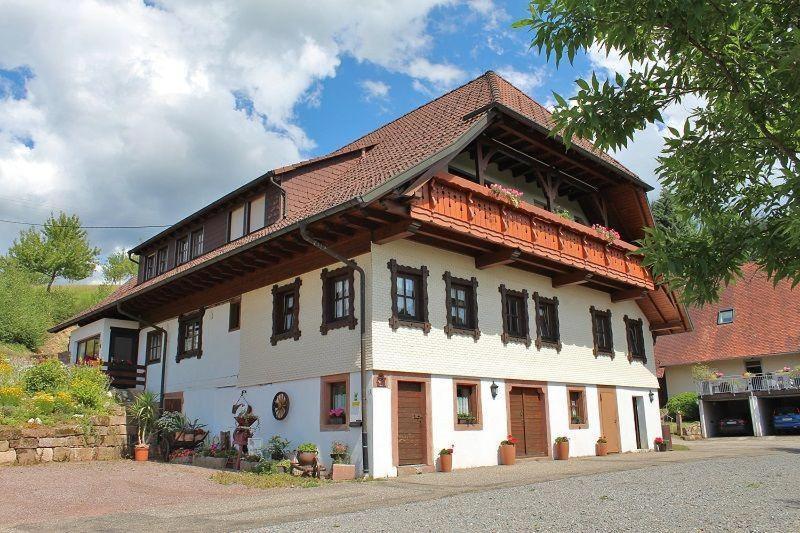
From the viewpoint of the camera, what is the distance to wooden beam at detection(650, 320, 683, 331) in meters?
25.3

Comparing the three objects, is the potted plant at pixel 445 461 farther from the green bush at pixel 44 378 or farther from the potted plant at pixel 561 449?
the green bush at pixel 44 378

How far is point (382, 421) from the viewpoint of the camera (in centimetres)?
1426

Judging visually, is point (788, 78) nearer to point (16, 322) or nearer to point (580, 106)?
point (580, 106)

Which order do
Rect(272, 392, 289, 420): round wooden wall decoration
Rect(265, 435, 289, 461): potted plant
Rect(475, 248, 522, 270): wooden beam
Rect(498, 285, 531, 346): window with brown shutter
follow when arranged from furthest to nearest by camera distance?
Rect(498, 285, 531, 346): window with brown shutter < Rect(475, 248, 522, 270): wooden beam < Rect(272, 392, 289, 420): round wooden wall decoration < Rect(265, 435, 289, 461): potted plant

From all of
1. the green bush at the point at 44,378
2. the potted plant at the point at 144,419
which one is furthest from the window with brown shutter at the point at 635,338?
the green bush at the point at 44,378

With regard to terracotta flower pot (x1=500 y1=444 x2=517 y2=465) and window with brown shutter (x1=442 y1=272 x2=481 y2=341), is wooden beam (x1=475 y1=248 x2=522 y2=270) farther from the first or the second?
terracotta flower pot (x1=500 y1=444 x2=517 y2=465)

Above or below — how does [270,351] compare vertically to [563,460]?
above

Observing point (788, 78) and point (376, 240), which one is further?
point (376, 240)

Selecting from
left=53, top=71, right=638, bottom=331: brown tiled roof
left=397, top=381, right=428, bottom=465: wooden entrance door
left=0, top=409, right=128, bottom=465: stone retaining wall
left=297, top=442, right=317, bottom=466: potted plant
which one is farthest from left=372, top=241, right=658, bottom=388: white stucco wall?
left=0, top=409, right=128, bottom=465: stone retaining wall

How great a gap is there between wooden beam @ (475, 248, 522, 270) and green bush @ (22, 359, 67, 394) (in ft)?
40.4

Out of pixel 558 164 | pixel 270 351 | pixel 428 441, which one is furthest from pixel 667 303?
pixel 270 351

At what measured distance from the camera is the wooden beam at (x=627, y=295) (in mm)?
22372

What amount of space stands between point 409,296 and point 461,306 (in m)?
1.85

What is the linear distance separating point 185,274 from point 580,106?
15634 mm
